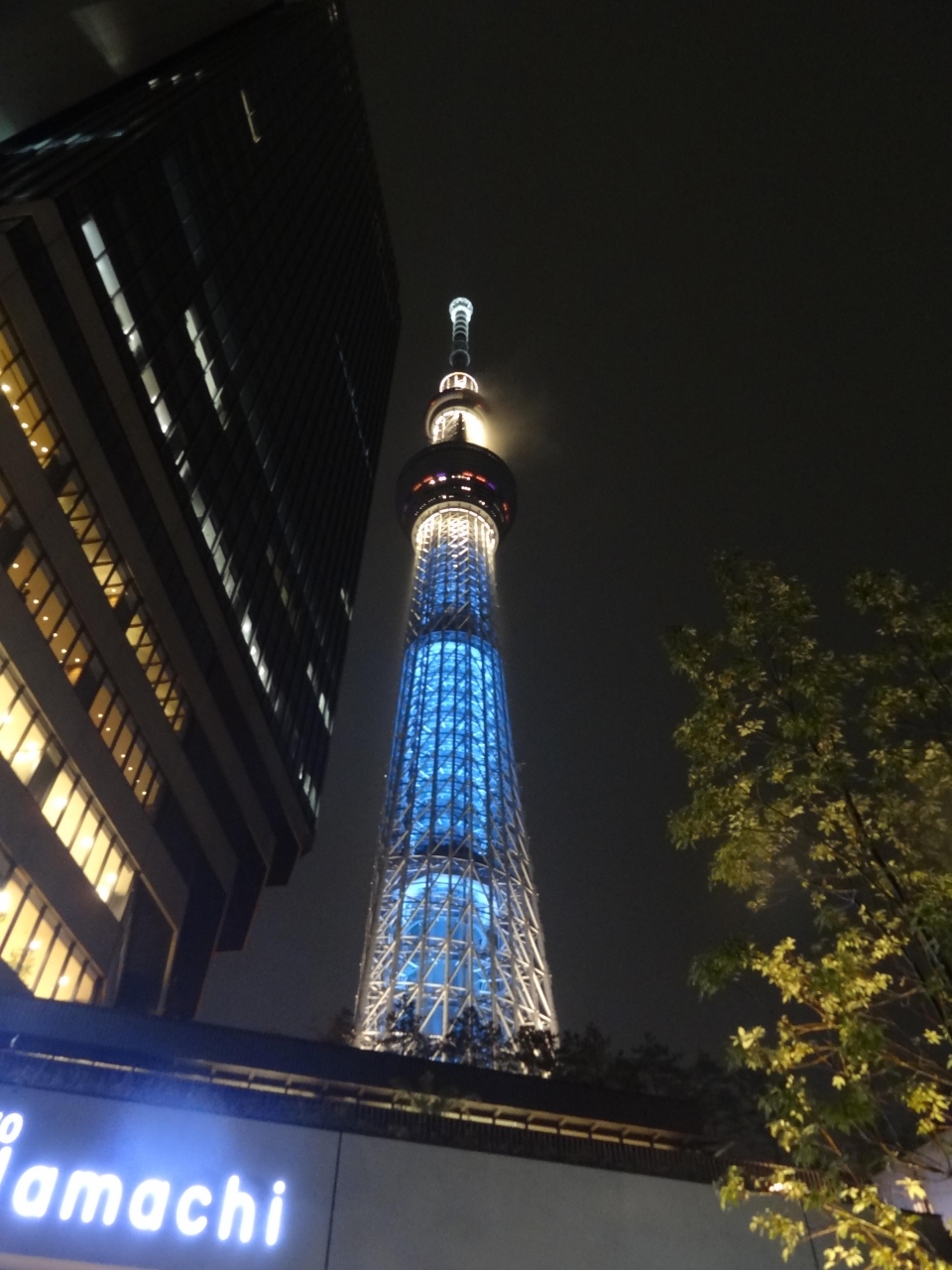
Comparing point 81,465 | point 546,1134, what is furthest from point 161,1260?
point 81,465

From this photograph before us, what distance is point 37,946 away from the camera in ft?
77.7

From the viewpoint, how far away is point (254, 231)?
42.0 m

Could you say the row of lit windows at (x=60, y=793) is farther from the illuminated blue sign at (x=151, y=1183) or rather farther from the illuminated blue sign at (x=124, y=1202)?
the illuminated blue sign at (x=124, y=1202)

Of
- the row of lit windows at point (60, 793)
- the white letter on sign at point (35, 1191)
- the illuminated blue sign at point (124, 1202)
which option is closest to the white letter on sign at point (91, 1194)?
the illuminated blue sign at point (124, 1202)

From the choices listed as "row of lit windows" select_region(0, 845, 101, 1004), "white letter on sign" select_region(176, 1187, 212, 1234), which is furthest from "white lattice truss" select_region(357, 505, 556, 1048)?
"white letter on sign" select_region(176, 1187, 212, 1234)

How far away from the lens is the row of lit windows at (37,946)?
2230 cm

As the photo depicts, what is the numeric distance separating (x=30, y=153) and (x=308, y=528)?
66.0 ft

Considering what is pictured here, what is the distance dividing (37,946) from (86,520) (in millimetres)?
11940

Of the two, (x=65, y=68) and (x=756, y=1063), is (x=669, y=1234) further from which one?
(x=65, y=68)

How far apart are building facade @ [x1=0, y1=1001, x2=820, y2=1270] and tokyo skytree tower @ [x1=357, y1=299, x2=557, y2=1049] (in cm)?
1725

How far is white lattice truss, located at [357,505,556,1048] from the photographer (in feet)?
139

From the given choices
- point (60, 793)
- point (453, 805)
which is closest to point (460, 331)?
point (453, 805)

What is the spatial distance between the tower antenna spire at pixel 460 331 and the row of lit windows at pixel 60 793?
6655 cm

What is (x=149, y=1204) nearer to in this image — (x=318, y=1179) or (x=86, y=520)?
(x=318, y=1179)
